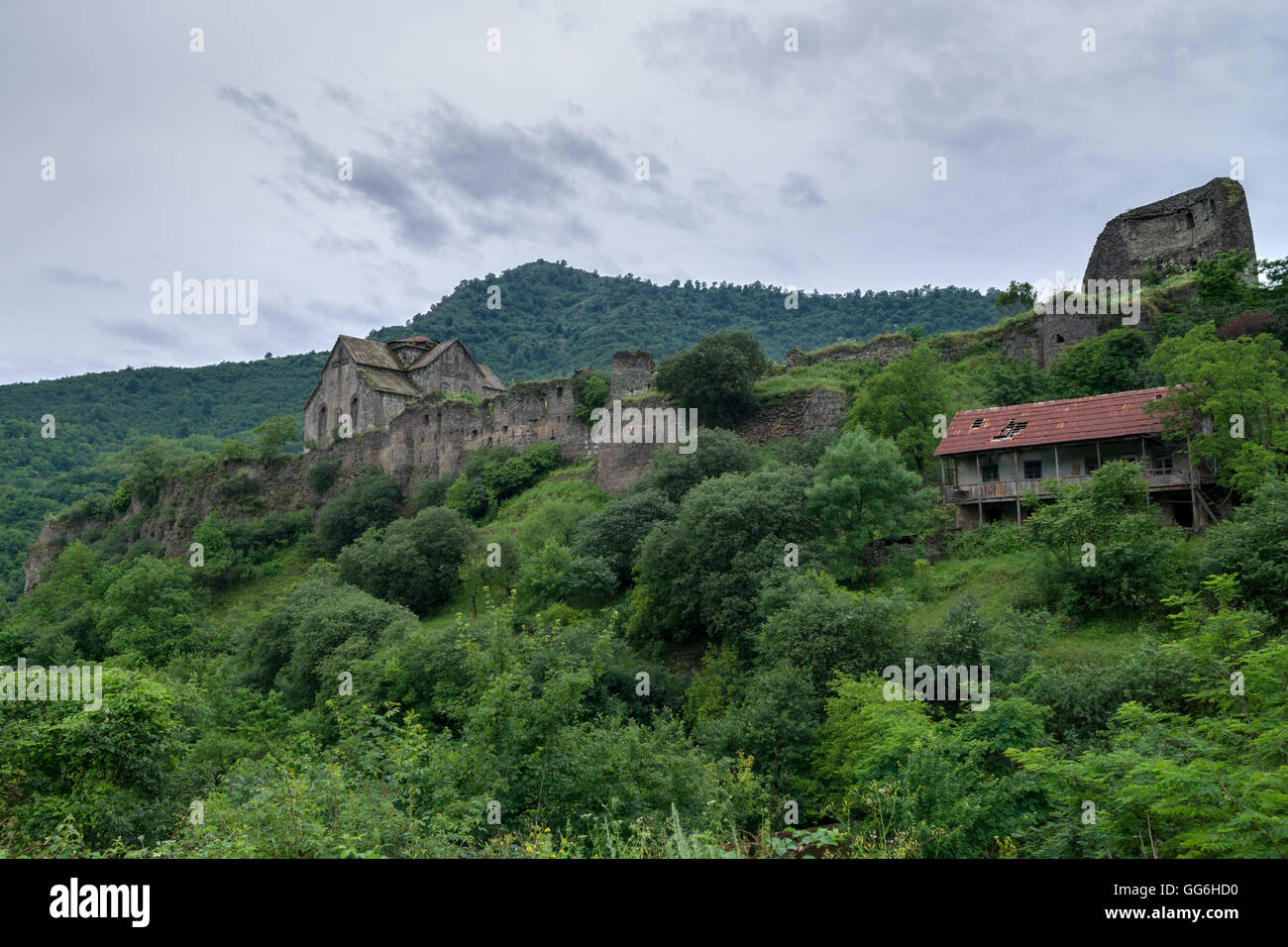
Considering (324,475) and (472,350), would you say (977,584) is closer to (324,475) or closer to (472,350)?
(324,475)

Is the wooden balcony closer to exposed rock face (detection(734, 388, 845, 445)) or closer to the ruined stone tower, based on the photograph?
exposed rock face (detection(734, 388, 845, 445))

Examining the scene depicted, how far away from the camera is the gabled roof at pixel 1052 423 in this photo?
25.5 metres

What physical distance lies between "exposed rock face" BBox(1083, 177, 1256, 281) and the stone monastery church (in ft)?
125

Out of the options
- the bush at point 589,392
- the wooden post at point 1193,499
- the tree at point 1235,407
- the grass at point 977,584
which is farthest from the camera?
the bush at point 589,392

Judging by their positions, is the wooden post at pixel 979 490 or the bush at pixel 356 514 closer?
the wooden post at pixel 979 490

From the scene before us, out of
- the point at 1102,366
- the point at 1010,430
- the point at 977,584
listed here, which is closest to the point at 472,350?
the point at 1102,366

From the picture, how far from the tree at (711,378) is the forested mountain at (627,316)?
35.5 metres

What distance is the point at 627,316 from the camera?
3878 inches

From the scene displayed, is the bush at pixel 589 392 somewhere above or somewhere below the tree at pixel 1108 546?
above

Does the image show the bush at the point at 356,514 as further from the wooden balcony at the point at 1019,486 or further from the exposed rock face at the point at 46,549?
the wooden balcony at the point at 1019,486

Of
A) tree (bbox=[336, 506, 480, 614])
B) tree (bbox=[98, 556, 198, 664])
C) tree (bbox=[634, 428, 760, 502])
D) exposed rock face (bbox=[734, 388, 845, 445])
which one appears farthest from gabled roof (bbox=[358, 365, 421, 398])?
tree (bbox=[634, 428, 760, 502])

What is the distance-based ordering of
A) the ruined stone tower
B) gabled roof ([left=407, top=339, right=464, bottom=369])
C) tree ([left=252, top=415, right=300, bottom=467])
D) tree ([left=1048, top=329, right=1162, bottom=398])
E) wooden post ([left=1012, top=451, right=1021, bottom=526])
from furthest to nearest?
gabled roof ([left=407, top=339, right=464, bottom=369])
tree ([left=252, top=415, right=300, bottom=467])
the ruined stone tower
tree ([left=1048, top=329, right=1162, bottom=398])
wooden post ([left=1012, top=451, right=1021, bottom=526])

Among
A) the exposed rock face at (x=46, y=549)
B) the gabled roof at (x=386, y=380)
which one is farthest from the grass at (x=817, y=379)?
the exposed rock face at (x=46, y=549)

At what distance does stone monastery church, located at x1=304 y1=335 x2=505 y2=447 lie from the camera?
191ft
